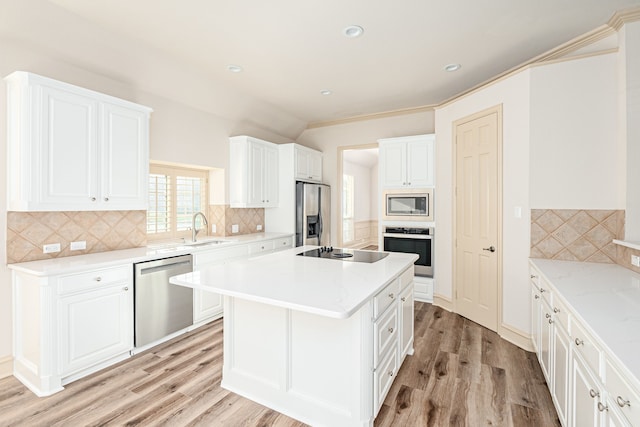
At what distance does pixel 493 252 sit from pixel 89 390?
12.5 ft

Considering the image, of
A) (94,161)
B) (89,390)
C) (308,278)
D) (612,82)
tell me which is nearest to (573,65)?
(612,82)

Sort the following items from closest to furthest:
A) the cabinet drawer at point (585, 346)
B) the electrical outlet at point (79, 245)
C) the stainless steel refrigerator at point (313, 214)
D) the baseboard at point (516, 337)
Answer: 1. the cabinet drawer at point (585, 346)
2. the electrical outlet at point (79, 245)
3. the baseboard at point (516, 337)
4. the stainless steel refrigerator at point (313, 214)

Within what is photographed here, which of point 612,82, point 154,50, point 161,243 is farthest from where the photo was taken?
point 161,243

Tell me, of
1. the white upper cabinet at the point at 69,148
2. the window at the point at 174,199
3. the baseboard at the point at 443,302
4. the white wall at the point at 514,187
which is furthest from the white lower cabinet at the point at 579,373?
the window at the point at 174,199

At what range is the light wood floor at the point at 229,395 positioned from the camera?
1.95m

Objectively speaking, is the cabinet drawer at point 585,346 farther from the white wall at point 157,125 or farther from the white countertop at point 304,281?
the white wall at point 157,125

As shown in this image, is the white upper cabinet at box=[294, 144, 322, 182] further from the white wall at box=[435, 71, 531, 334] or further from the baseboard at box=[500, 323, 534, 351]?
the baseboard at box=[500, 323, 534, 351]

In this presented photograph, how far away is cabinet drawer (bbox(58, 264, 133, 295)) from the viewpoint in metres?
2.28

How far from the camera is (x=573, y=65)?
106 inches

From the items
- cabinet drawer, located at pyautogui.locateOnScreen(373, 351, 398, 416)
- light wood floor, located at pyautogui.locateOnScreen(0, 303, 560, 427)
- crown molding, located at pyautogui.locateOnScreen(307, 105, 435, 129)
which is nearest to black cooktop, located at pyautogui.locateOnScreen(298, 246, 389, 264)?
cabinet drawer, located at pyautogui.locateOnScreen(373, 351, 398, 416)

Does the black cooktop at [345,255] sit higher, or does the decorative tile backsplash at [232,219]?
the decorative tile backsplash at [232,219]

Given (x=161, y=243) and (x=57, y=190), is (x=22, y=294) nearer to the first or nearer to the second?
(x=57, y=190)

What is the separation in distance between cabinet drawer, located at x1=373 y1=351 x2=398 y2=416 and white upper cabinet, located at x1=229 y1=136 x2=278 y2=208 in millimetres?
2952

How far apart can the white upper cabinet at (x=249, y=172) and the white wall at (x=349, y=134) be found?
1.23 m
